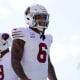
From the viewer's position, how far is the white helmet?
21.5 ft

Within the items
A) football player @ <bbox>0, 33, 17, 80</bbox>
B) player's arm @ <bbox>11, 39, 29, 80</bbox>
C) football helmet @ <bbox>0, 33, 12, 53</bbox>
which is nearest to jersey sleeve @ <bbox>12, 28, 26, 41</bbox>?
player's arm @ <bbox>11, 39, 29, 80</bbox>

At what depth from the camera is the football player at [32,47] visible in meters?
6.23

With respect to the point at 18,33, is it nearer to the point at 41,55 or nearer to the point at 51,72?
the point at 41,55

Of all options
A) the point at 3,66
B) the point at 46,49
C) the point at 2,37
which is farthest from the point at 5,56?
the point at 46,49

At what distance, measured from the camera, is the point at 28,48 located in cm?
636

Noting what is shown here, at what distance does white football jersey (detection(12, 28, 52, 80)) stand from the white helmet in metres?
0.15

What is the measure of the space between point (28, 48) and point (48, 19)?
Result: 73 cm

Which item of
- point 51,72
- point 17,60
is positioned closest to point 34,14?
point 17,60

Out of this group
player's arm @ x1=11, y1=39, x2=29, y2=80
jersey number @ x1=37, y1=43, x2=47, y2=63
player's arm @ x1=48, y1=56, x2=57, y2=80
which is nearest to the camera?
player's arm @ x1=11, y1=39, x2=29, y2=80

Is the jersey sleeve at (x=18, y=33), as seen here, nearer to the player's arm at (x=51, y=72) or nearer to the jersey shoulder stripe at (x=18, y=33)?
the jersey shoulder stripe at (x=18, y=33)

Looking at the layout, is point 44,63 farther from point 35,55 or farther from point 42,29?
point 42,29

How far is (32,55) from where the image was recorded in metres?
6.40

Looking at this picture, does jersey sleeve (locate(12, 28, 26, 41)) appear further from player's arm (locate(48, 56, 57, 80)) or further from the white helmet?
player's arm (locate(48, 56, 57, 80))

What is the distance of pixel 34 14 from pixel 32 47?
669mm
